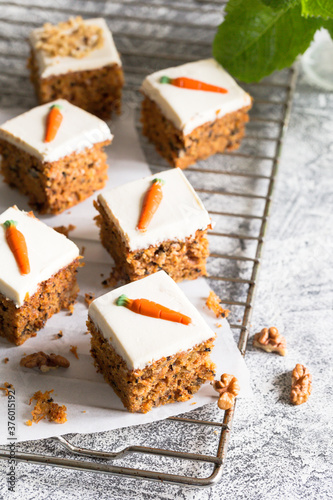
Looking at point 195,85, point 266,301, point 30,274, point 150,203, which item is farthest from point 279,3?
point 30,274

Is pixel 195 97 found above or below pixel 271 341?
above

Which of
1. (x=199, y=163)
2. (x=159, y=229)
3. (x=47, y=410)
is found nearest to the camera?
(x=47, y=410)

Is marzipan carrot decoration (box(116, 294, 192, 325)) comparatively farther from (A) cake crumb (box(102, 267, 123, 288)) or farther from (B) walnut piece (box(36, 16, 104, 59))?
(B) walnut piece (box(36, 16, 104, 59))

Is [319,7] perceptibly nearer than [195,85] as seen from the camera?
Yes

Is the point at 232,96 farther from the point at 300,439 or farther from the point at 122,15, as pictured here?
the point at 300,439

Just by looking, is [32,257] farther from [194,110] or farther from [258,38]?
[258,38]

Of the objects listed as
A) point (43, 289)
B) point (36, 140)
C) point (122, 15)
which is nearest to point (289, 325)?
point (43, 289)
